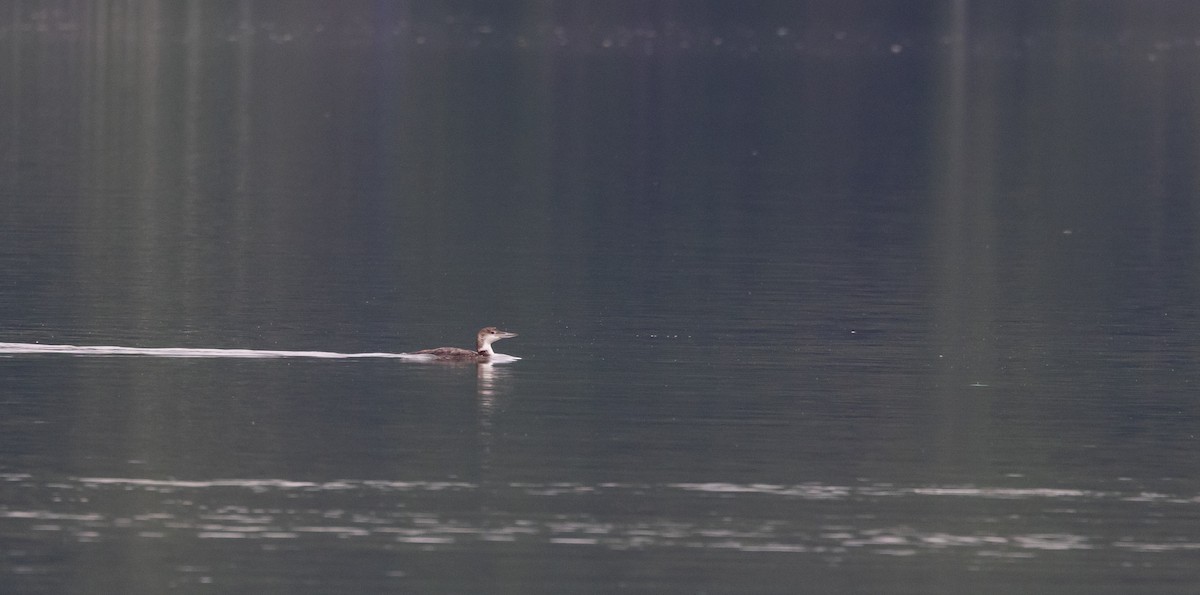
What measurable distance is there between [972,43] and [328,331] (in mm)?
144770

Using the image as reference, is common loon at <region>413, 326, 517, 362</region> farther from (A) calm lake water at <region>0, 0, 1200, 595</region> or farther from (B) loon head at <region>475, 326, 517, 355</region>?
(A) calm lake water at <region>0, 0, 1200, 595</region>

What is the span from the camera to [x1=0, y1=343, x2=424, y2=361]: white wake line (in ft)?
107

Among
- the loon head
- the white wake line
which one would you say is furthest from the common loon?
the white wake line

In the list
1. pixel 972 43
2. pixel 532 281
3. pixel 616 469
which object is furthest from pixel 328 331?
pixel 972 43

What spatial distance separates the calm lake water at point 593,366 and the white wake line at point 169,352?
95 mm

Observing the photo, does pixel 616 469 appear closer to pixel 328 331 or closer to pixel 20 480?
pixel 20 480

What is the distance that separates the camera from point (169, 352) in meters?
32.6

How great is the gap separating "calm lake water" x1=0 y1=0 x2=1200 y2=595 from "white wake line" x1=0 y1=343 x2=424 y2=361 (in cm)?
10

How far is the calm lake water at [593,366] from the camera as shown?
2228 cm

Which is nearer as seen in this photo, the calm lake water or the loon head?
the calm lake water

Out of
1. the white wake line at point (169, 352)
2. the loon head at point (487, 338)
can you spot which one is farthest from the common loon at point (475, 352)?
the white wake line at point (169, 352)

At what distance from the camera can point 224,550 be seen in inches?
858

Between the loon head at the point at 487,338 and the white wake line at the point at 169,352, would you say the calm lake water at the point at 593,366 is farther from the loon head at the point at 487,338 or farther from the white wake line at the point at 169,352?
the loon head at the point at 487,338

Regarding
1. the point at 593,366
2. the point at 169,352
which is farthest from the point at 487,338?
the point at 169,352
